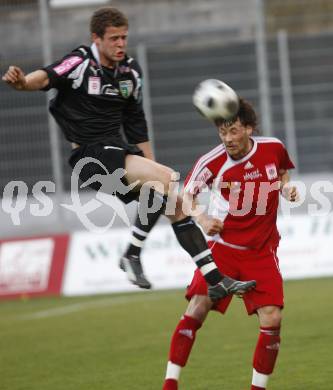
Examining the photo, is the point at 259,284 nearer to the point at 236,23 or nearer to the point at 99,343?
the point at 99,343

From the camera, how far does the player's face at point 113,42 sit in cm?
809

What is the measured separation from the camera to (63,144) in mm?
19203

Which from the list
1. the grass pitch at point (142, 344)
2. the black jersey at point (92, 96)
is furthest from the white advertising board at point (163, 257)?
the black jersey at point (92, 96)

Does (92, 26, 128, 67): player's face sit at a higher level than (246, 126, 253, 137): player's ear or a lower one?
higher

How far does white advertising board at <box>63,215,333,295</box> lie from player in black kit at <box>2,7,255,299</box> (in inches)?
363

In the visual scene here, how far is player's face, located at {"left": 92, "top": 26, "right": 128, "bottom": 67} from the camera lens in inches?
318

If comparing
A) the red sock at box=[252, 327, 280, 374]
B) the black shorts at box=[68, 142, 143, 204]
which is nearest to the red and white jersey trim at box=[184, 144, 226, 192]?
the black shorts at box=[68, 142, 143, 204]

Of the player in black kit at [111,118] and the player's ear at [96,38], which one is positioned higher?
the player's ear at [96,38]

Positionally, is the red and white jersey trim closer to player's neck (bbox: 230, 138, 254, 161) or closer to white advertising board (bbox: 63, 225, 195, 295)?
player's neck (bbox: 230, 138, 254, 161)

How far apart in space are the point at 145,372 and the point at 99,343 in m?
2.51

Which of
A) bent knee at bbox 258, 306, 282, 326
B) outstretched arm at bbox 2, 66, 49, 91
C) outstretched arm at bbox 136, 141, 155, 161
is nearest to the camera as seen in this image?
outstretched arm at bbox 2, 66, 49, 91

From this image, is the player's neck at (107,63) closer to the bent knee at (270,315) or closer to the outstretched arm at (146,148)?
the outstretched arm at (146,148)

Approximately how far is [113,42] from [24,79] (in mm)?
898

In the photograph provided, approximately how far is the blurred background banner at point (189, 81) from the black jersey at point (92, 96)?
10337 millimetres
